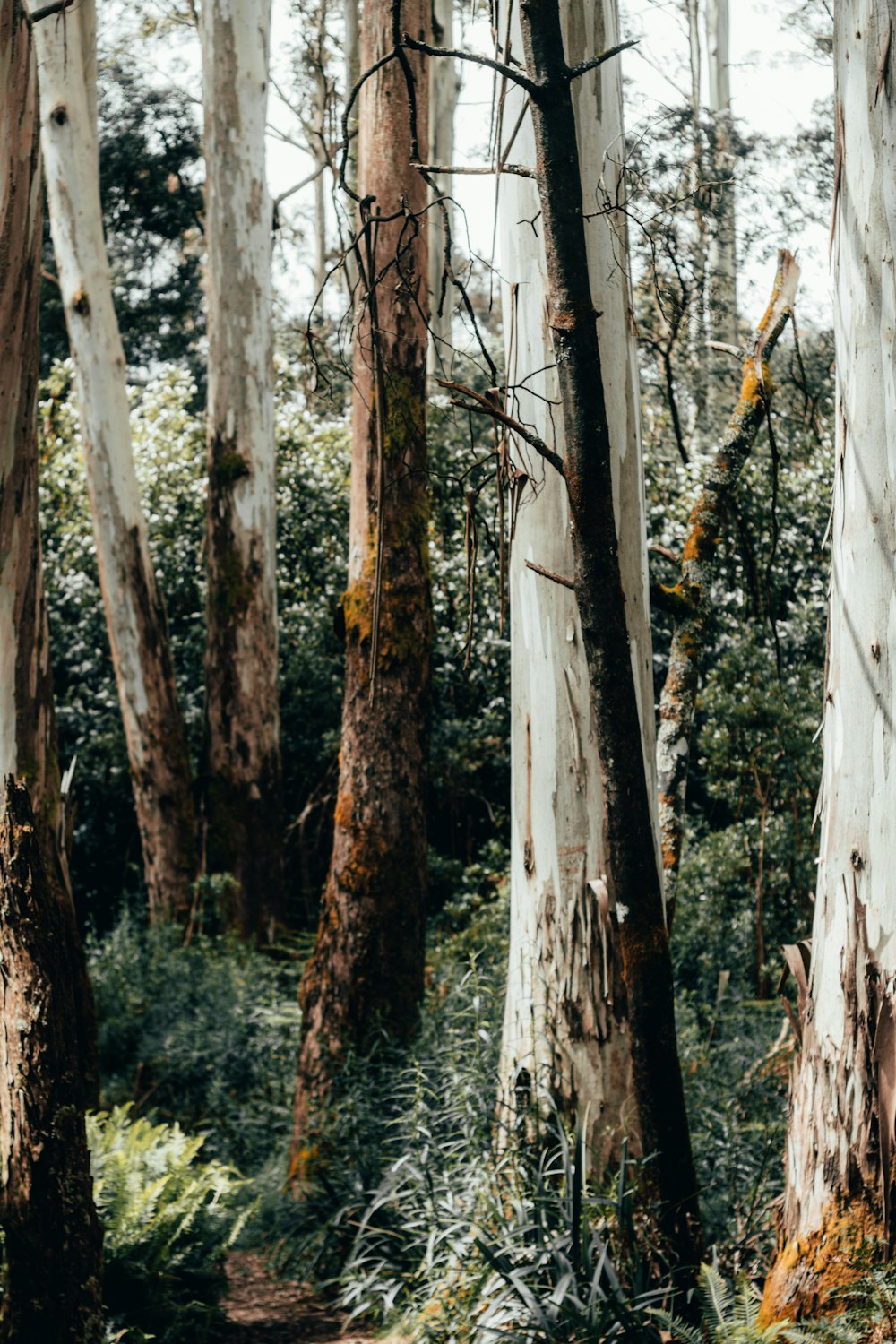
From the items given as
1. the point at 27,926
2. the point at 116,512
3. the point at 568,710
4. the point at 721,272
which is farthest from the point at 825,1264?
the point at 116,512

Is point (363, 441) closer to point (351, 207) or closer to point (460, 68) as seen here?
point (351, 207)

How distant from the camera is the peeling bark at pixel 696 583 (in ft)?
14.9

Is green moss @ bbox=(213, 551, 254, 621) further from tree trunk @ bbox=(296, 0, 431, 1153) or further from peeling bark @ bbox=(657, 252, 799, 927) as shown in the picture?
peeling bark @ bbox=(657, 252, 799, 927)

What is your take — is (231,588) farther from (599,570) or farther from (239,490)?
(599,570)

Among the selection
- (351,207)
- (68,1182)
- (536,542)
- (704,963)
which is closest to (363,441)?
(536,542)

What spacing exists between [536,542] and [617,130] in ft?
4.54

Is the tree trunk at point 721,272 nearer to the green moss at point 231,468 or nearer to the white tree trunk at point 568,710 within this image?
the white tree trunk at point 568,710

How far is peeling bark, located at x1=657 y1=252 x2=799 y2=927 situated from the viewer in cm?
453

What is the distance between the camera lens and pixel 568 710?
384 centimetres

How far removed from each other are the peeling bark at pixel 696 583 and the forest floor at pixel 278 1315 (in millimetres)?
1886

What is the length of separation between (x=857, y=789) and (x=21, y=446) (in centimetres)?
280

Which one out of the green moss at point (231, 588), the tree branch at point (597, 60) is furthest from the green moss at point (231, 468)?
the tree branch at point (597, 60)

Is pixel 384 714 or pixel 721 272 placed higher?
pixel 721 272

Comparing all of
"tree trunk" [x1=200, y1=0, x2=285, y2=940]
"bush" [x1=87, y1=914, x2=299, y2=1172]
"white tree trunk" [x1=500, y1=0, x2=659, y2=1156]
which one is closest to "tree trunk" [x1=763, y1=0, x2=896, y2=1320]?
"white tree trunk" [x1=500, y1=0, x2=659, y2=1156]
